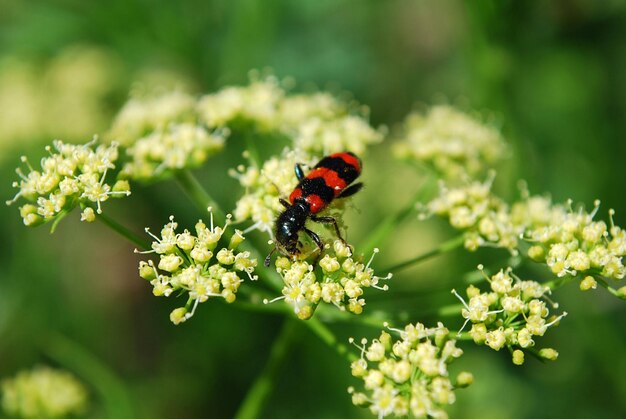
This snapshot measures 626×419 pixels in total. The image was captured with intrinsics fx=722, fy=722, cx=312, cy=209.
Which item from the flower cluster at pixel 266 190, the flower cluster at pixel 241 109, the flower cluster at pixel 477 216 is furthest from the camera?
the flower cluster at pixel 241 109

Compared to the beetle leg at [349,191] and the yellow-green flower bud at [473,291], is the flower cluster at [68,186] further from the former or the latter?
the yellow-green flower bud at [473,291]

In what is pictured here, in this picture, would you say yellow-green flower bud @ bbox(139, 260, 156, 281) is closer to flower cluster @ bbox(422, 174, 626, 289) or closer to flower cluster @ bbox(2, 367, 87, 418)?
flower cluster @ bbox(422, 174, 626, 289)

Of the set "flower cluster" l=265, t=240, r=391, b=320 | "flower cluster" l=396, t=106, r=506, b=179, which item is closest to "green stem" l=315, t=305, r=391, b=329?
"flower cluster" l=265, t=240, r=391, b=320

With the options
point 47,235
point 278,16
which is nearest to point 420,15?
point 278,16

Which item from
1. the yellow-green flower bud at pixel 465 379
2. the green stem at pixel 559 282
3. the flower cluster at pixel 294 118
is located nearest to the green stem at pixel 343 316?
the yellow-green flower bud at pixel 465 379

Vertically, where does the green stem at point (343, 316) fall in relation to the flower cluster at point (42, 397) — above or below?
above

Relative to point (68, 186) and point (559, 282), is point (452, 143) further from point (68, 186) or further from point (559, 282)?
point (68, 186)

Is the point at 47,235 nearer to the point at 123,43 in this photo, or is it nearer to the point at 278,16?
the point at 123,43
